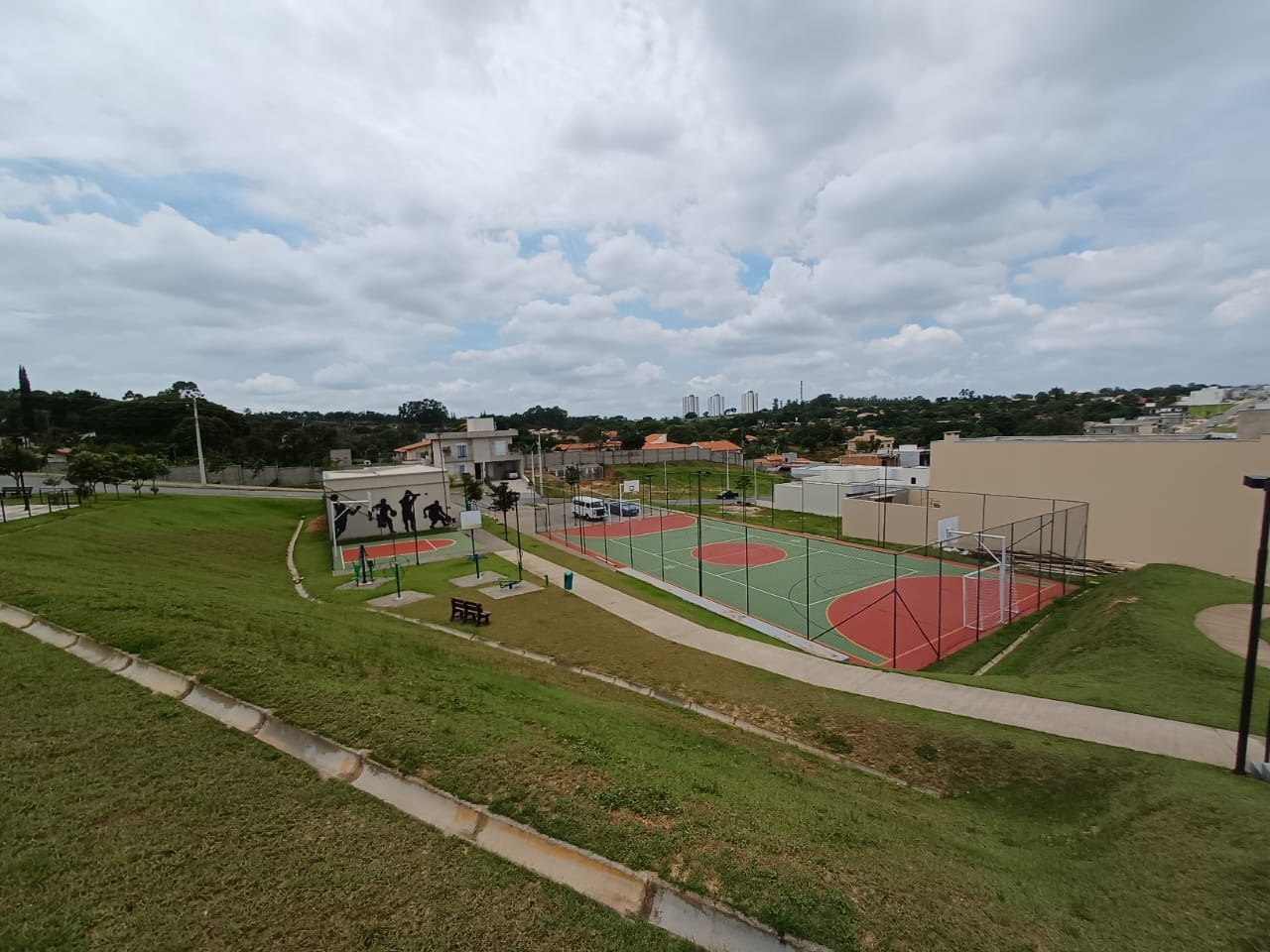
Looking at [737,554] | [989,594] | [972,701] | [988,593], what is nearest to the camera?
[972,701]

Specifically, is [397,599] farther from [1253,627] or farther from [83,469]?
[83,469]

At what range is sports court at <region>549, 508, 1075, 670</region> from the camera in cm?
1942

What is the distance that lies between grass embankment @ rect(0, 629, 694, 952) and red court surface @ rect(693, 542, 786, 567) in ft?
84.7

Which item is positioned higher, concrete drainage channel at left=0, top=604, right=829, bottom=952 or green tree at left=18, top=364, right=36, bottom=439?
green tree at left=18, top=364, right=36, bottom=439

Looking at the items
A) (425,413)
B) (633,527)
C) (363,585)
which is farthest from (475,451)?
(425,413)

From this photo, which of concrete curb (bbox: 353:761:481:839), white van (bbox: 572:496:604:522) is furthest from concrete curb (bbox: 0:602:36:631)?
white van (bbox: 572:496:604:522)

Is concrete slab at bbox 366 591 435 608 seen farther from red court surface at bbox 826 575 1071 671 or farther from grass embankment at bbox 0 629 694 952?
red court surface at bbox 826 575 1071 671

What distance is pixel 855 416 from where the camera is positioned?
539 ft

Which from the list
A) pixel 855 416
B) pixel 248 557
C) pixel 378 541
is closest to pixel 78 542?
pixel 248 557

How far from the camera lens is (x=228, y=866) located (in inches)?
155

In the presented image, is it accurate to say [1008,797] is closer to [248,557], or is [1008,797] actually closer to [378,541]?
[248,557]

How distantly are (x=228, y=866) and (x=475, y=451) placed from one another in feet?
224

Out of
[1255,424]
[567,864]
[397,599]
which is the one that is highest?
[1255,424]

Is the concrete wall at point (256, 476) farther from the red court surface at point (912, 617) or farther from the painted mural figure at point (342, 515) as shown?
the red court surface at point (912, 617)
